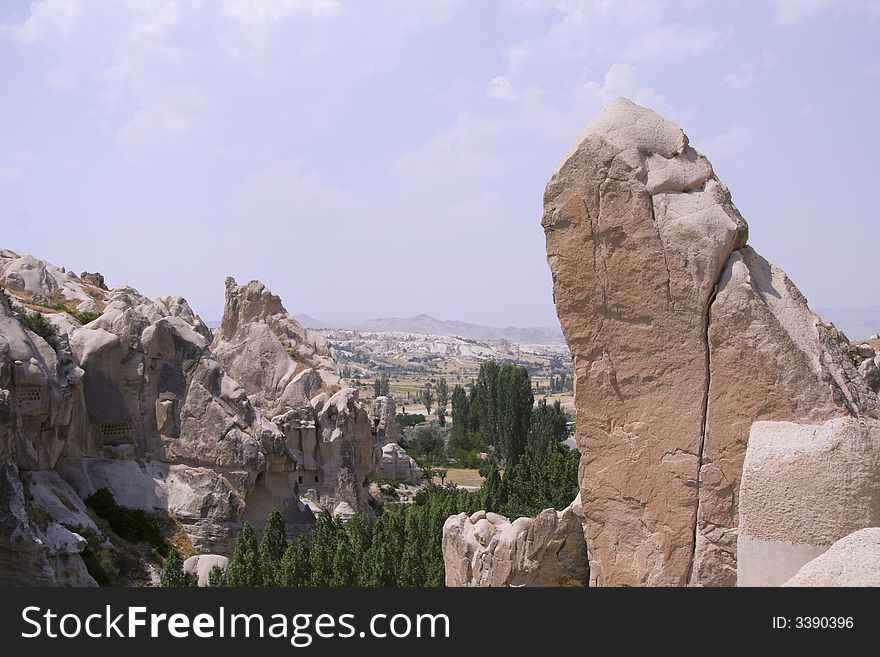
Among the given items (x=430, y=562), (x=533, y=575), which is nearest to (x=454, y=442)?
(x=430, y=562)

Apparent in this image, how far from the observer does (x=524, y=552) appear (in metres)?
9.63

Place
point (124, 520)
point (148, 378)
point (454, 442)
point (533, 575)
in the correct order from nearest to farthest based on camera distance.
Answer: point (533, 575), point (124, 520), point (148, 378), point (454, 442)

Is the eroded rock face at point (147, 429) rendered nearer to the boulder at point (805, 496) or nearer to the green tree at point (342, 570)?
the green tree at point (342, 570)

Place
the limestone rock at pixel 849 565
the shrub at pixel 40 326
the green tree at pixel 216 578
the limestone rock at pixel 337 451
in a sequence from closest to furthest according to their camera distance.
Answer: the limestone rock at pixel 849 565 → the green tree at pixel 216 578 → the shrub at pixel 40 326 → the limestone rock at pixel 337 451

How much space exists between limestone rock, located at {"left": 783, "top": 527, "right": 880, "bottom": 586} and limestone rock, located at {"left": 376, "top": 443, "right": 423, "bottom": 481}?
44.9 meters

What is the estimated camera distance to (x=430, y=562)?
19.9m

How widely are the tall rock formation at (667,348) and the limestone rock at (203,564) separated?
48.5 ft

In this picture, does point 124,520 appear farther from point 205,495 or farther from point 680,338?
point 680,338

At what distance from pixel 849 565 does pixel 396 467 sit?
46.1 metres

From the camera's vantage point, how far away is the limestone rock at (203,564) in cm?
2127

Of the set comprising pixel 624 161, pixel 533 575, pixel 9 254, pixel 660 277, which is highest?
pixel 9 254

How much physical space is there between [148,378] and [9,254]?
19614 mm

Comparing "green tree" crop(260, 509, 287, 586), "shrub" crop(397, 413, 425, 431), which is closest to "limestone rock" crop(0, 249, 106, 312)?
"green tree" crop(260, 509, 287, 586)

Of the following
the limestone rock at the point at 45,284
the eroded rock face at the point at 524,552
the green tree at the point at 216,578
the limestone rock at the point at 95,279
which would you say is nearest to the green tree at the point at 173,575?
the green tree at the point at 216,578
